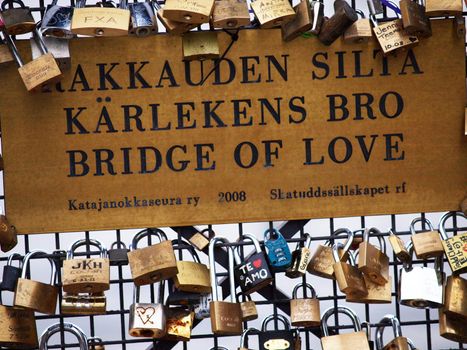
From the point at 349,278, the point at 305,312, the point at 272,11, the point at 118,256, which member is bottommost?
the point at 305,312

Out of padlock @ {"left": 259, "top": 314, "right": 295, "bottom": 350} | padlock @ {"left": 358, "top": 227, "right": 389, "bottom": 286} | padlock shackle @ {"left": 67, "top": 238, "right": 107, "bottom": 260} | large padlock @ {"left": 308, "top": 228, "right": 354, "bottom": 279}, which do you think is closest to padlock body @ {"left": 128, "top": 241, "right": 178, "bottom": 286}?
padlock shackle @ {"left": 67, "top": 238, "right": 107, "bottom": 260}

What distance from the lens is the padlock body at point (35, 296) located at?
2.97m

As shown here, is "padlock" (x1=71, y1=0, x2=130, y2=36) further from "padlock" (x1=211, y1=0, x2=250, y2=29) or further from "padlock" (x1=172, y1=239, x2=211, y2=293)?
"padlock" (x1=172, y1=239, x2=211, y2=293)

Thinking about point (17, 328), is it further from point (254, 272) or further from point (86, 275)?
point (254, 272)

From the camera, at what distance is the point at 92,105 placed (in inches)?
123

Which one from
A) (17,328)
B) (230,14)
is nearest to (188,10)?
(230,14)

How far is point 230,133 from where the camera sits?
313 cm

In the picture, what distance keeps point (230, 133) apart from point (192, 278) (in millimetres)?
508

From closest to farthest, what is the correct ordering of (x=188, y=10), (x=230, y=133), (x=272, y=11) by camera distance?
(x=188, y=10), (x=272, y=11), (x=230, y=133)

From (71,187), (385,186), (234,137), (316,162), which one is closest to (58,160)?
(71,187)

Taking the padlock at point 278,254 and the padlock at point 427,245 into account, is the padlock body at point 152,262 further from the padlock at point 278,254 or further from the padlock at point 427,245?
the padlock at point 427,245

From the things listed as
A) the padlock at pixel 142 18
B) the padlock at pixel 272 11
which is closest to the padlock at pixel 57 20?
the padlock at pixel 142 18

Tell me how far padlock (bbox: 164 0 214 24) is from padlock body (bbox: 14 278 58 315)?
0.97 meters

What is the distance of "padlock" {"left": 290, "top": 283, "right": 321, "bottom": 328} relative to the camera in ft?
10.2
